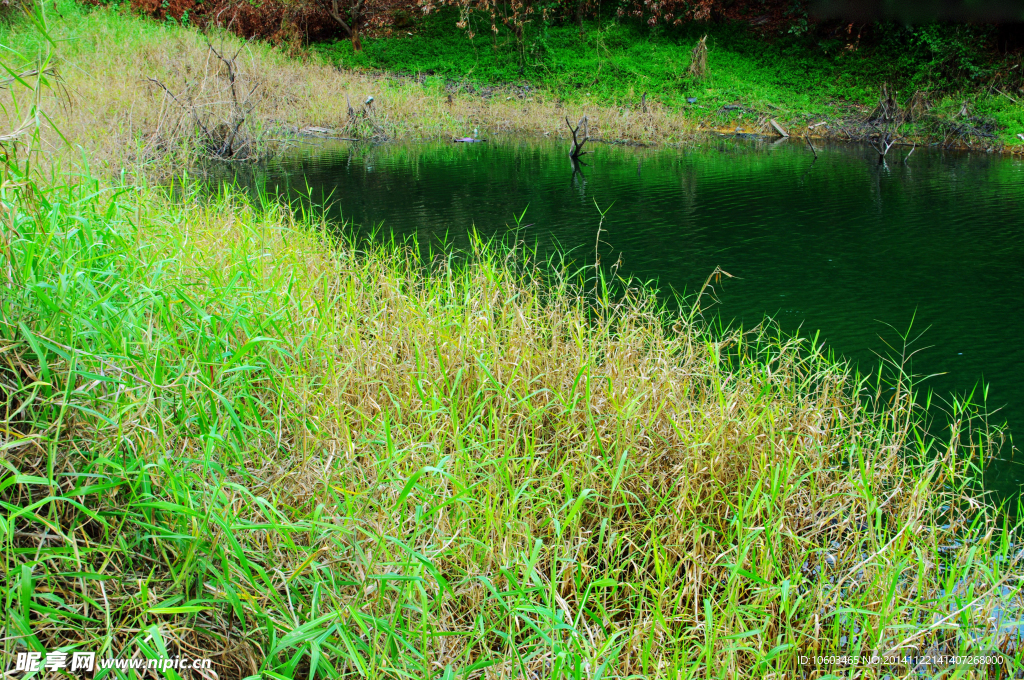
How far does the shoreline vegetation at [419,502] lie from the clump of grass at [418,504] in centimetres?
2

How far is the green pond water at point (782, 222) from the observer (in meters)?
5.54

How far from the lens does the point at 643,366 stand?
3.45 meters

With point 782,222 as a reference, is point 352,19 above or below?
above

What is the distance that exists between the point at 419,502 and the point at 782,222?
818cm

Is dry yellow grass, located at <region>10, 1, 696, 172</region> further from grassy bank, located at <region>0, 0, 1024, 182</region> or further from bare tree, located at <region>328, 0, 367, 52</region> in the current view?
bare tree, located at <region>328, 0, 367, 52</region>

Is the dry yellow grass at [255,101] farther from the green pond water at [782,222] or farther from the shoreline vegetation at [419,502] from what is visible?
the shoreline vegetation at [419,502]

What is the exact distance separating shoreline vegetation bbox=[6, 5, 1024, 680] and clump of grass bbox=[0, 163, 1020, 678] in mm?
16

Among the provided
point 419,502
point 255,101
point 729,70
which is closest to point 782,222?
point 419,502

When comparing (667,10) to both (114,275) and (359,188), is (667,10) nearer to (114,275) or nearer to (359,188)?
(359,188)

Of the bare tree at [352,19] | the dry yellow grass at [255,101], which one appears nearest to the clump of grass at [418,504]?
the dry yellow grass at [255,101]

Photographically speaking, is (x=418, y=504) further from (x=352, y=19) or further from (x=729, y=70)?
(x=352, y=19)

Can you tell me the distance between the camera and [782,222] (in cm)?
927

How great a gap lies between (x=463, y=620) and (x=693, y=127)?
17655mm

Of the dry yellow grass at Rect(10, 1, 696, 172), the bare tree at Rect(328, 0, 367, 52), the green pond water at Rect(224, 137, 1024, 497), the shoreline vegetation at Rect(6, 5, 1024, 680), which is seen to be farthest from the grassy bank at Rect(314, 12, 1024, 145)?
the shoreline vegetation at Rect(6, 5, 1024, 680)
